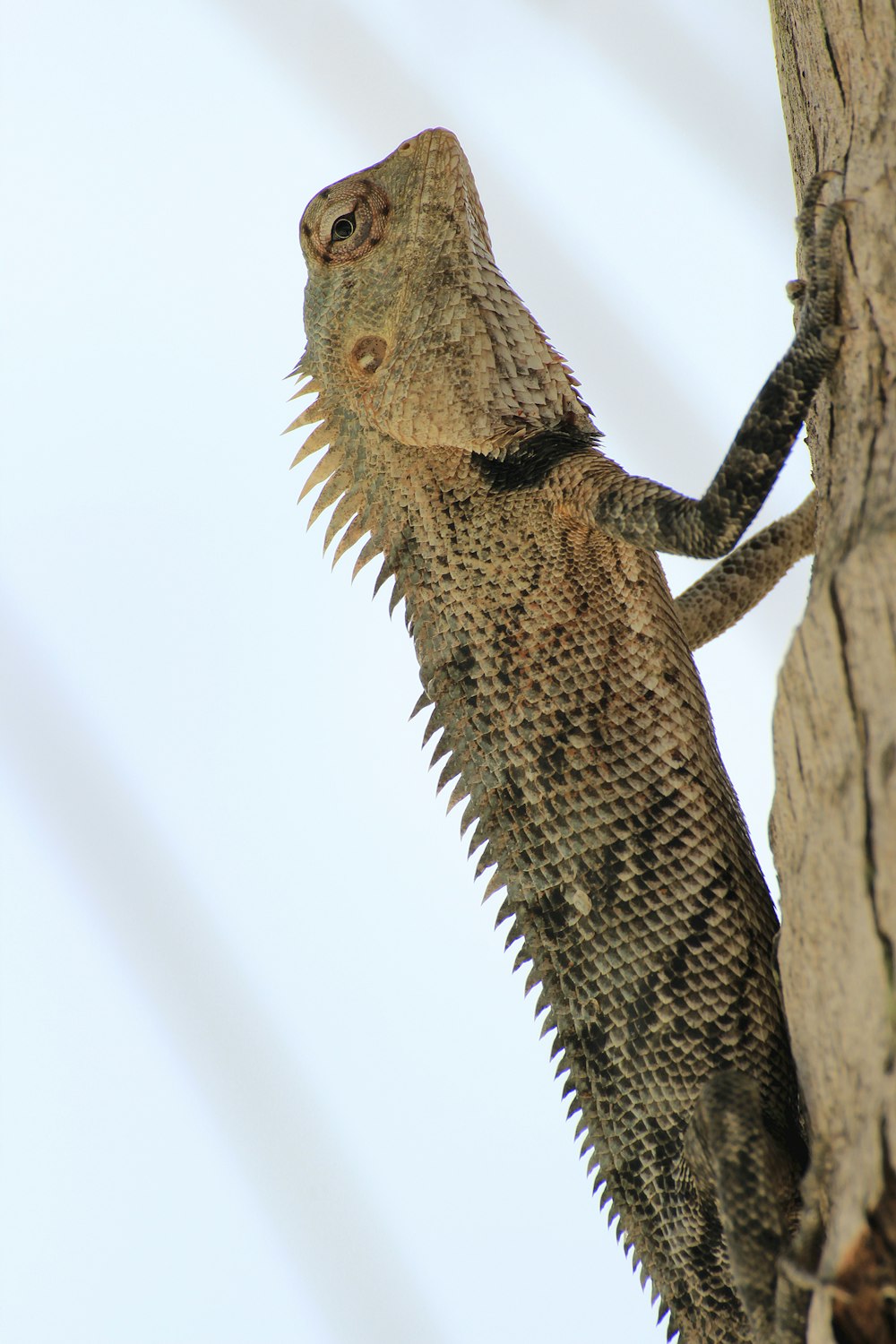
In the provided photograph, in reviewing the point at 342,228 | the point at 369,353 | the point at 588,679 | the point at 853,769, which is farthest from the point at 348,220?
the point at 853,769

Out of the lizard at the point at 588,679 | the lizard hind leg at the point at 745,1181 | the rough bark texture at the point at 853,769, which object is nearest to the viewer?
the rough bark texture at the point at 853,769

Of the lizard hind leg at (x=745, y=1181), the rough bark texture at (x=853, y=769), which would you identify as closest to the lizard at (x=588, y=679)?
the lizard hind leg at (x=745, y=1181)

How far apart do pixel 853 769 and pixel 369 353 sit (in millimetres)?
1952

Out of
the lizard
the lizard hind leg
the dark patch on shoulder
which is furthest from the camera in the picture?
the dark patch on shoulder

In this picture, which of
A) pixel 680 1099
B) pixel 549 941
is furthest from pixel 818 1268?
pixel 549 941

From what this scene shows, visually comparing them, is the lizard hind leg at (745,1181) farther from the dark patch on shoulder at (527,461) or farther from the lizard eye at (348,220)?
the lizard eye at (348,220)

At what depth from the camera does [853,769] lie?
1.87m

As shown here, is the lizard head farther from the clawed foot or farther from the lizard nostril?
the clawed foot

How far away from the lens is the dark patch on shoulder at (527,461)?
119 inches

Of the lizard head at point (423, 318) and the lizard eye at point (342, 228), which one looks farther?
the lizard eye at point (342, 228)

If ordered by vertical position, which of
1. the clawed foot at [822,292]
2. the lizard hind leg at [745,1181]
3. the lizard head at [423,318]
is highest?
the lizard head at [423,318]

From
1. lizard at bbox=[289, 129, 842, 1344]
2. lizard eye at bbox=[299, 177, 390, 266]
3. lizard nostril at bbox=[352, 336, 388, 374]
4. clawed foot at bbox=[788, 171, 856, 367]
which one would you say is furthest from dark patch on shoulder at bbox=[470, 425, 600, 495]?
clawed foot at bbox=[788, 171, 856, 367]

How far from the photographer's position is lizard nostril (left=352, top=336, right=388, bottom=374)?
3270 mm

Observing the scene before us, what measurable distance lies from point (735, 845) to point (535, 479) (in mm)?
1019
